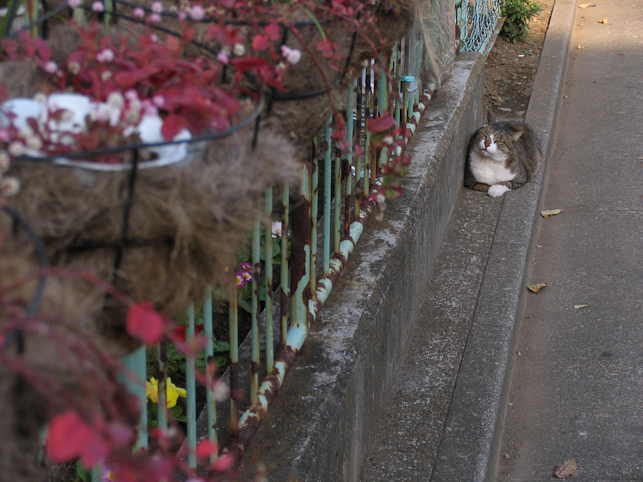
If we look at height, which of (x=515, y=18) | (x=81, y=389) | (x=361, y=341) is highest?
(x=81, y=389)

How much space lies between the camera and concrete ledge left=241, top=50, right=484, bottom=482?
1827 mm

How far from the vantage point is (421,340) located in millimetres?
3045

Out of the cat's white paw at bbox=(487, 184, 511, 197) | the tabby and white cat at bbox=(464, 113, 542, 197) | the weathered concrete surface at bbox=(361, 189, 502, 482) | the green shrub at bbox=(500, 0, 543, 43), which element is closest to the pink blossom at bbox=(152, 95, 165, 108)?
the weathered concrete surface at bbox=(361, 189, 502, 482)

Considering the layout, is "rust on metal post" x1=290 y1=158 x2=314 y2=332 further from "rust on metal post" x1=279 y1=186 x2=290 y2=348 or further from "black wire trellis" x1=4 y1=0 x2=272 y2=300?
"black wire trellis" x1=4 y1=0 x2=272 y2=300

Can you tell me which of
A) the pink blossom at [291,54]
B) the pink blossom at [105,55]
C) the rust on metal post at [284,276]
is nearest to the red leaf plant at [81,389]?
the pink blossom at [105,55]

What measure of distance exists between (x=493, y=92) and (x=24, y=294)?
6.09 meters

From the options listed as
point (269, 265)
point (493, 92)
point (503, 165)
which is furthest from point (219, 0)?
point (493, 92)

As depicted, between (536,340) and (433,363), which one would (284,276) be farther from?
(536,340)

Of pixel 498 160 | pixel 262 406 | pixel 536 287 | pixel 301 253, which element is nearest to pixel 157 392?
pixel 262 406

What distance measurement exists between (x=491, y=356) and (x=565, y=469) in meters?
0.52

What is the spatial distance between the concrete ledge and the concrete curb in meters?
0.28

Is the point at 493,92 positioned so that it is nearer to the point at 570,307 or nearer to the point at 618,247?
the point at 618,247

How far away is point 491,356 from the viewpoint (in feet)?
9.58

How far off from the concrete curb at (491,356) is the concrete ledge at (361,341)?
279 mm
